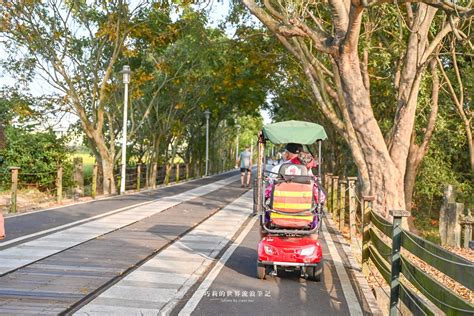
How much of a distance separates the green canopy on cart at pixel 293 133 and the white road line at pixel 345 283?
2.14 m

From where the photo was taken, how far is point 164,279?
8164 millimetres

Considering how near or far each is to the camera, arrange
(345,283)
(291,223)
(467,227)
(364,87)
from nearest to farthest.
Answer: (291,223) < (345,283) < (364,87) < (467,227)

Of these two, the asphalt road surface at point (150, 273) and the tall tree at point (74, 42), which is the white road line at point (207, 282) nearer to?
the asphalt road surface at point (150, 273)

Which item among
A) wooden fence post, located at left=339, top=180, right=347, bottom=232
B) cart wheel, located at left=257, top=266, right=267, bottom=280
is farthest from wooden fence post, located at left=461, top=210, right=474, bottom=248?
cart wheel, located at left=257, top=266, right=267, bottom=280

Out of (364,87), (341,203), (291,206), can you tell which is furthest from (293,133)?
(341,203)

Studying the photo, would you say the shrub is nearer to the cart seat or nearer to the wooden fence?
the cart seat

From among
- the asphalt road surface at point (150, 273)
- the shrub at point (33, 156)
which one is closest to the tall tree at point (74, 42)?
the shrub at point (33, 156)

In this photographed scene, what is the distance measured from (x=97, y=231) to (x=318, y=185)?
5.49m

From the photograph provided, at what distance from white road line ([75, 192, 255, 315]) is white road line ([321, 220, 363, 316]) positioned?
2065 millimetres

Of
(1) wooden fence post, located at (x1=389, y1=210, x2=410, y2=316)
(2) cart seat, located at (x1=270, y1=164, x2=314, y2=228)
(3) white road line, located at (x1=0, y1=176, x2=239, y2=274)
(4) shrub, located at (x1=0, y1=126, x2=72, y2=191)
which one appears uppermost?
(4) shrub, located at (x1=0, y1=126, x2=72, y2=191)

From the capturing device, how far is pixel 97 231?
12.1m

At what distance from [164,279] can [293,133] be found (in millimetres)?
3508

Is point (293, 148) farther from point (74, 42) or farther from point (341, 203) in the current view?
point (74, 42)

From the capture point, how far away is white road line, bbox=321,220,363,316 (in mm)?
7066
